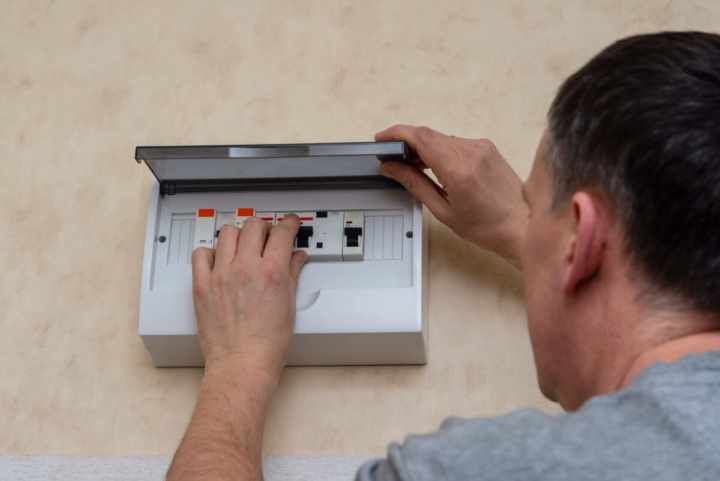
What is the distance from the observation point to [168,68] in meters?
1.27

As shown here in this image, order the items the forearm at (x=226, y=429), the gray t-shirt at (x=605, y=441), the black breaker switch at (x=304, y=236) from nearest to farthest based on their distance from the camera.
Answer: the gray t-shirt at (x=605, y=441), the forearm at (x=226, y=429), the black breaker switch at (x=304, y=236)

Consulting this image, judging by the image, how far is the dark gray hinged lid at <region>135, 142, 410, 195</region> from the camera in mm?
984

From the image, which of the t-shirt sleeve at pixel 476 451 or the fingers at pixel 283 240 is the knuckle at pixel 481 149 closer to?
the fingers at pixel 283 240

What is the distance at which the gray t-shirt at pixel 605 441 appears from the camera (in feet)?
1.70

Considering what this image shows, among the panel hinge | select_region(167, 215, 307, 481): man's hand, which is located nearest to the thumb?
select_region(167, 215, 307, 481): man's hand

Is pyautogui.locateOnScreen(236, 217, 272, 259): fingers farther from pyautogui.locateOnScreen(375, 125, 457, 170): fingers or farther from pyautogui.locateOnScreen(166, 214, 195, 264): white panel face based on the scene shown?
pyautogui.locateOnScreen(375, 125, 457, 170): fingers

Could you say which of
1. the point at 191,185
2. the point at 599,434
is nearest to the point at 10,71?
the point at 191,185

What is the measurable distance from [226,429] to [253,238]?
0.83 ft

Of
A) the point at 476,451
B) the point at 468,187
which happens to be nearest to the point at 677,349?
the point at 476,451

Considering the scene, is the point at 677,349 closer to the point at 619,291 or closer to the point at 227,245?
the point at 619,291

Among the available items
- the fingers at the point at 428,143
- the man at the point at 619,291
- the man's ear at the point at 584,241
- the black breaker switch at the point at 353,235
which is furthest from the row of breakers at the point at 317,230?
the man's ear at the point at 584,241

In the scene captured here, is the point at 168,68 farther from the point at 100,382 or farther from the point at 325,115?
the point at 100,382

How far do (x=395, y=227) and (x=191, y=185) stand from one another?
11.7 inches

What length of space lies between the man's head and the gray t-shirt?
63 mm
